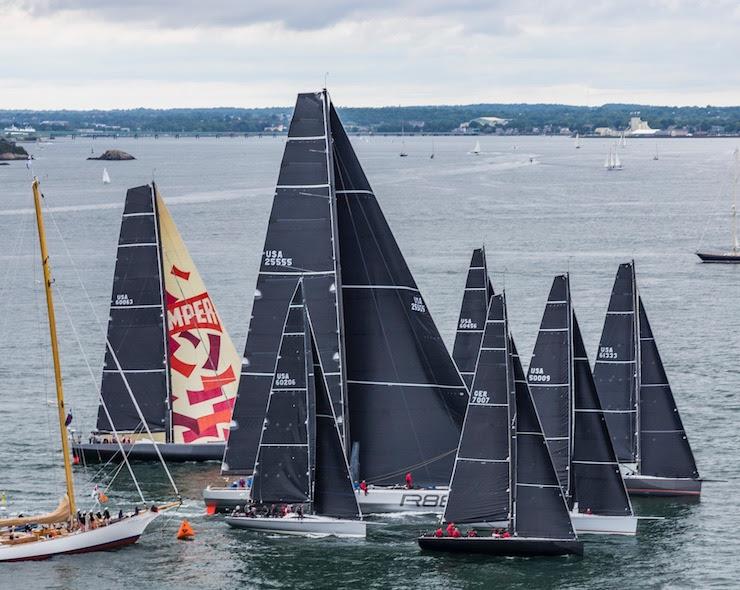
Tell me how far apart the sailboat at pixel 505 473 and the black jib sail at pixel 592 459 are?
240 centimetres

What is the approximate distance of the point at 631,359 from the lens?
48.5m

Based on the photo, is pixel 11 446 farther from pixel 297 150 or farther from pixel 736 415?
pixel 736 415

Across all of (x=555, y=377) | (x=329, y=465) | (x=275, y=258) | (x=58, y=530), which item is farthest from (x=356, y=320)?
(x=58, y=530)

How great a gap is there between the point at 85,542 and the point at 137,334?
12.0m

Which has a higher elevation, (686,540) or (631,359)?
(631,359)

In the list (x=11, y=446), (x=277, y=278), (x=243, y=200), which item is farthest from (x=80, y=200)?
(x=277, y=278)

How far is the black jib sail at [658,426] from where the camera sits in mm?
48062

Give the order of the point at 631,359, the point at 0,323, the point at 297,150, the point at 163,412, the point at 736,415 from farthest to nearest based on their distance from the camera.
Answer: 1. the point at 0,323
2. the point at 736,415
3. the point at 163,412
4. the point at 631,359
5. the point at 297,150

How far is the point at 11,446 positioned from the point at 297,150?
57.1 ft

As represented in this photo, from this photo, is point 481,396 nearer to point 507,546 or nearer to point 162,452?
point 507,546

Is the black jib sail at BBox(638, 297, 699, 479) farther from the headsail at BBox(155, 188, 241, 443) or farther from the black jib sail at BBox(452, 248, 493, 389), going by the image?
the headsail at BBox(155, 188, 241, 443)

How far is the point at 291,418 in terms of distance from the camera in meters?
42.5

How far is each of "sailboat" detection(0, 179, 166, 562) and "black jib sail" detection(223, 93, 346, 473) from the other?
5.36m

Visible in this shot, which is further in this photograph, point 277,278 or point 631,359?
point 631,359
